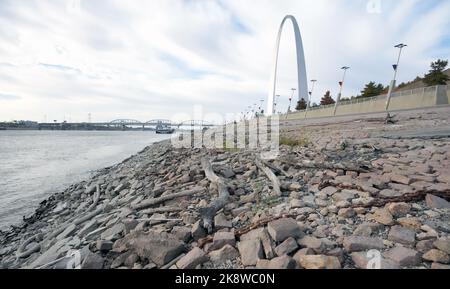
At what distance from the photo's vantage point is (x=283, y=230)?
306cm

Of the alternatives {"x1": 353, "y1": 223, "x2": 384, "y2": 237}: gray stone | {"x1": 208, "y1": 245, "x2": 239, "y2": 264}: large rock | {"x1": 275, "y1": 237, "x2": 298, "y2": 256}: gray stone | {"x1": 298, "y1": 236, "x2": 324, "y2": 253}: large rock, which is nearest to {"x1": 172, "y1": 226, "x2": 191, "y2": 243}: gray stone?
{"x1": 208, "y1": 245, "x2": 239, "y2": 264}: large rock

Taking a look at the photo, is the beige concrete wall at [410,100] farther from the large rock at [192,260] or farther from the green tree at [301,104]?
the green tree at [301,104]

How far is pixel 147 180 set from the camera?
852 centimetres

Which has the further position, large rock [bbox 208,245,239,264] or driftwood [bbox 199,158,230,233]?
driftwood [bbox 199,158,230,233]

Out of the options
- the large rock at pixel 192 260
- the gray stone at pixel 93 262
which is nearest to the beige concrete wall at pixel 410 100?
the large rock at pixel 192 260

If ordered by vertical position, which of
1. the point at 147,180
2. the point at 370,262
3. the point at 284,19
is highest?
the point at 284,19

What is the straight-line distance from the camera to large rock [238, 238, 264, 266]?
9.18 ft

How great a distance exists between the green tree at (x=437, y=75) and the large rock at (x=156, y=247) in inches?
1570

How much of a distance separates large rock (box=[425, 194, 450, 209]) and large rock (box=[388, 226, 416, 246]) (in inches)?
34.2

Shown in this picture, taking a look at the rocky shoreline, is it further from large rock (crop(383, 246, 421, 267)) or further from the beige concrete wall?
the beige concrete wall

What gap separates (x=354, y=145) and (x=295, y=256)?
5.82m

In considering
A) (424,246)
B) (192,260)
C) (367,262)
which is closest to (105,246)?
(192,260)
